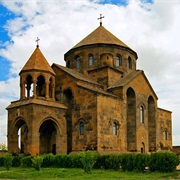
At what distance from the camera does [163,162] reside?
16641 millimetres

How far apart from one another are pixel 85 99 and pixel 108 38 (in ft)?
26.3

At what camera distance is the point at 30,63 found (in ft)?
79.2

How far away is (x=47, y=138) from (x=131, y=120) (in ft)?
20.9

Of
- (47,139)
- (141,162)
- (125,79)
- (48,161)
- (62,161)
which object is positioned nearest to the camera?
(141,162)

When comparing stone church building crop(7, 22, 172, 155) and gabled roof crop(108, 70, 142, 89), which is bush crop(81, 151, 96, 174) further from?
gabled roof crop(108, 70, 142, 89)

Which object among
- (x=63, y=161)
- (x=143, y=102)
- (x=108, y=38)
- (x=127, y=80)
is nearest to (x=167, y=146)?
(x=143, y=102)

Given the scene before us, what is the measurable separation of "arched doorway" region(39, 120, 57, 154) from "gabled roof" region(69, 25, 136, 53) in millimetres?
7854

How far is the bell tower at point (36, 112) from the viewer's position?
22047 mm

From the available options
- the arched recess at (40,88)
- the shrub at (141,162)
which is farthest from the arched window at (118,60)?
the shrub at (141,162)

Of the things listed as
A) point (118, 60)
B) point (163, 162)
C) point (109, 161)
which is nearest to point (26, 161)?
point (109, 161)

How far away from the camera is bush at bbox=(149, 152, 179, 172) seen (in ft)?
54.1

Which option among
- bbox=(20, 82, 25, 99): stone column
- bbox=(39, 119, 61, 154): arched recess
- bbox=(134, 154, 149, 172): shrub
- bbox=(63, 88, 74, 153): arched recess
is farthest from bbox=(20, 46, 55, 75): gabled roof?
bbox=(134, 154, 149, 172): shrub

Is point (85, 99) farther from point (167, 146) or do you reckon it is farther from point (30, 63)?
point (167, 146)

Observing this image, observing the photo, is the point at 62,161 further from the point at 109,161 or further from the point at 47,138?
the point at 47,138
